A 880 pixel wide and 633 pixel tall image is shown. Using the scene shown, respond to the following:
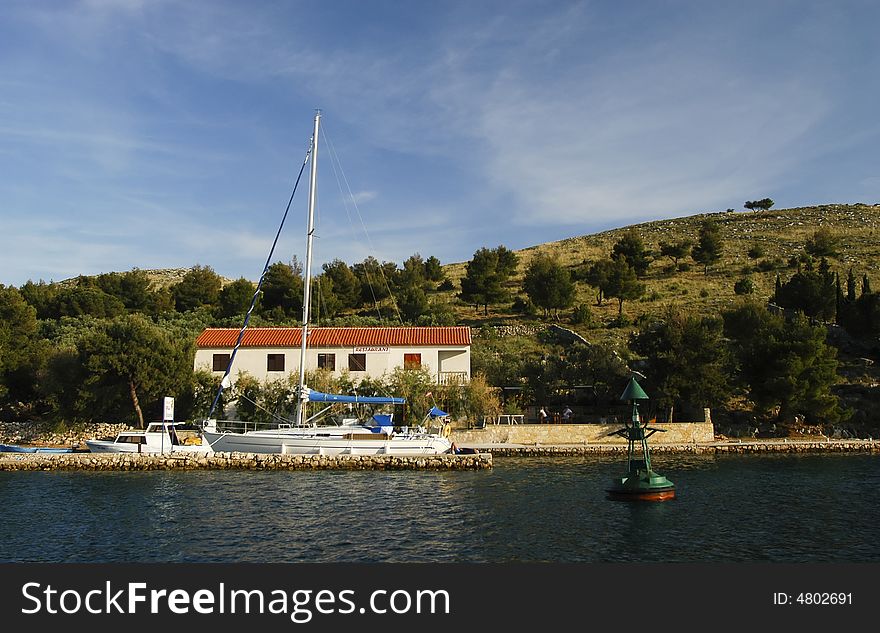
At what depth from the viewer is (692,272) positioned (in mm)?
84688

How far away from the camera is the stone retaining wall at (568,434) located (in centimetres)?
4069

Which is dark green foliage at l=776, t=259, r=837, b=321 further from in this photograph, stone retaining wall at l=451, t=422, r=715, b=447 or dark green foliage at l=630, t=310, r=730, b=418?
stone retaining wall at l=451, t=422, r=715, b=447

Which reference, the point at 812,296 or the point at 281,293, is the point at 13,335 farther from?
the point at 812,296

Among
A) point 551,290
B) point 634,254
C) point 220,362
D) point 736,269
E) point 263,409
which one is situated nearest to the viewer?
point 263,409

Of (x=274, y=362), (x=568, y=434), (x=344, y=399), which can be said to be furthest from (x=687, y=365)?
(x=274, y=362)

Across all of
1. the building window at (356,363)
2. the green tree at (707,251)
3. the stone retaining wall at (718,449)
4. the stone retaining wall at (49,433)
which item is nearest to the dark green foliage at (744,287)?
the green tree at (707,251)

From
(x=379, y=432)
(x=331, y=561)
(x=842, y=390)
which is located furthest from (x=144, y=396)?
(x=842, y=390)

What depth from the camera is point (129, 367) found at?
41188mm

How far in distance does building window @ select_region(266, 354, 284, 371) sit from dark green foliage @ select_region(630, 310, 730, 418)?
2397cm

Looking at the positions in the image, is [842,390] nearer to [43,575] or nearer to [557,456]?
[557,456]

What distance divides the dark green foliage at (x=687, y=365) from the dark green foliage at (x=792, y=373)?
86.4 inches

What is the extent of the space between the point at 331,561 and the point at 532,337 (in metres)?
46.3

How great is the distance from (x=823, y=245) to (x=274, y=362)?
72.2m

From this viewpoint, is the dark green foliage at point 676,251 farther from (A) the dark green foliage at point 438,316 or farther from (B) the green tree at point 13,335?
(B) the green tree at point 13,335
